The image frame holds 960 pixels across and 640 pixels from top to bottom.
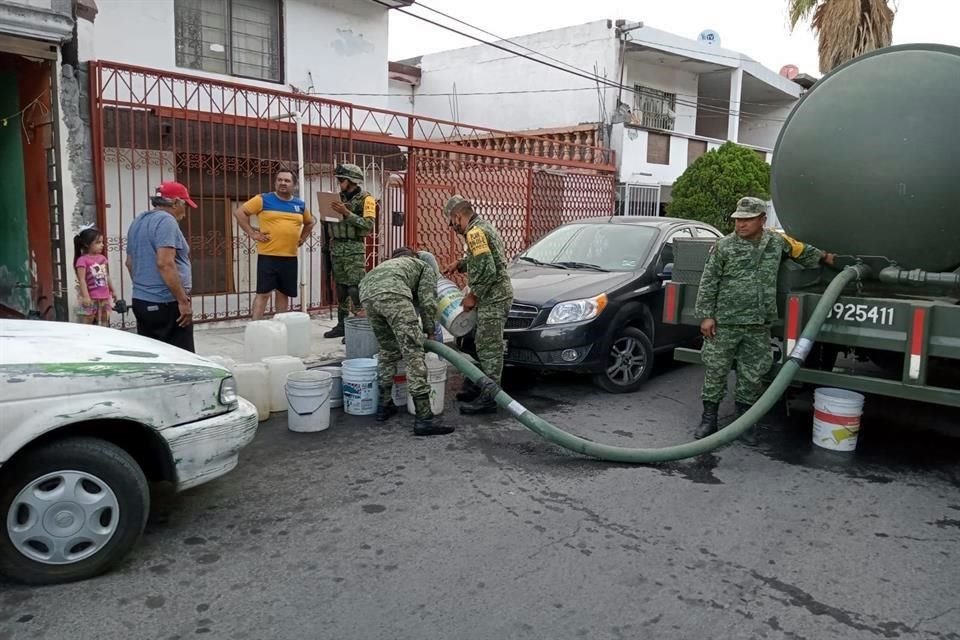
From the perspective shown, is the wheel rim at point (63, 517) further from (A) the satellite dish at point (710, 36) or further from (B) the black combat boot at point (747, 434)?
(A) the satellite dish at point (710, 36)

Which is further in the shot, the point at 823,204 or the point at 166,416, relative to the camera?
the point at 823,204

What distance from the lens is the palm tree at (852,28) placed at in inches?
537

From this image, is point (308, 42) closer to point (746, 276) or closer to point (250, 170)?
point (250, 170)

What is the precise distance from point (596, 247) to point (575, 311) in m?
1.42

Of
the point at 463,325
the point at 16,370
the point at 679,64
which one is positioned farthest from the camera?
the point at 679,64

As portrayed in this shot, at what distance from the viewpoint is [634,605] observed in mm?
3021

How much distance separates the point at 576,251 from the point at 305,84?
635 cm

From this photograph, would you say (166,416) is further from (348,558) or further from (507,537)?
(507,537)

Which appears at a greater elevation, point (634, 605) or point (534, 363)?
point (534, 363)

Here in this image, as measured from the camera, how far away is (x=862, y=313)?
482 cm

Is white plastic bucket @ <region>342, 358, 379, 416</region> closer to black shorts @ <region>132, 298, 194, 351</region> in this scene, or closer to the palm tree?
black shorts @ <region>132, 298, 194, 351</region>

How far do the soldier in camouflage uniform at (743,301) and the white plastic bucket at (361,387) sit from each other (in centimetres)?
245

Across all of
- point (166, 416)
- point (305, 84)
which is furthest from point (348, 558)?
point (305, 84)

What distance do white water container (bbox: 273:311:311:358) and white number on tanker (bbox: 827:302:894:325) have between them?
14.6 ft
